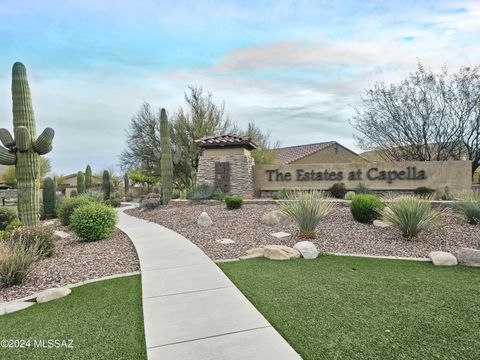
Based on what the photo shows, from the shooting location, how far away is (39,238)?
768 cm

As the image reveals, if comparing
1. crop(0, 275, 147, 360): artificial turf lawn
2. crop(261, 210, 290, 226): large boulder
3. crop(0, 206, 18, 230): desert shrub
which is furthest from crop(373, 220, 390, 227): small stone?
crop(0, 206, 18, 230): desert shrub

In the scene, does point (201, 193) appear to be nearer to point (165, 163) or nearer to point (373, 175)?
point (165, 163)

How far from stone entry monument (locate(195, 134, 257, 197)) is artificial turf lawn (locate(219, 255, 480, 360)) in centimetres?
1147

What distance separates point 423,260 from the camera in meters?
6.84

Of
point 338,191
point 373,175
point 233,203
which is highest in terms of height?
point 373,175

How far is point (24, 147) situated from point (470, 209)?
44.7ft

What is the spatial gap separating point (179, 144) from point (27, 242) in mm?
19790

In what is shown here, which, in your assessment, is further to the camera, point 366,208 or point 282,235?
point 366,208

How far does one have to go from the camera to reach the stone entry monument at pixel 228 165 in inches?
713

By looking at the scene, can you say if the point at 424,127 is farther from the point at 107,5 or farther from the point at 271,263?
the point at 107,5

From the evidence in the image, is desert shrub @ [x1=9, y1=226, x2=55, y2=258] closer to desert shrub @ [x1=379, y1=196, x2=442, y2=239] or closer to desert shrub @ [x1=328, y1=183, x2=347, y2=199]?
desert shrub @ [x1=379, y1=196, x2=442, y2=239]

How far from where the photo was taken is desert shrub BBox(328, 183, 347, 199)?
16812 mm

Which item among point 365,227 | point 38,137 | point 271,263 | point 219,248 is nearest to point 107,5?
point 38,137

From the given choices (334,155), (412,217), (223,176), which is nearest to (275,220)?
(412,217)
